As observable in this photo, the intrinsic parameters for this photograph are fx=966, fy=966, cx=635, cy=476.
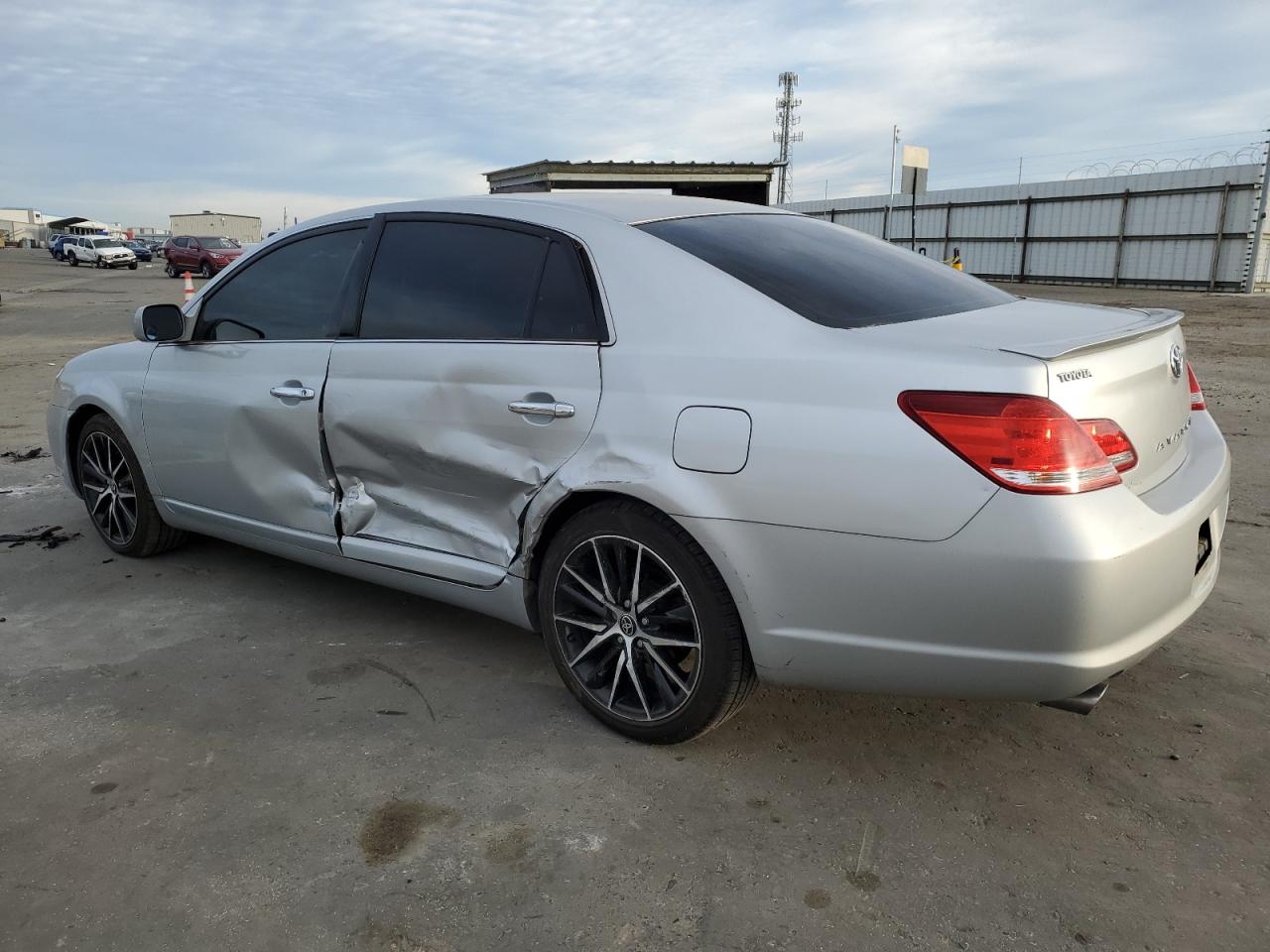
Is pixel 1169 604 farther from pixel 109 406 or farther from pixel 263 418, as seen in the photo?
pixel 109 406

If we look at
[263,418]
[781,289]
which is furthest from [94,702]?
[781,289]

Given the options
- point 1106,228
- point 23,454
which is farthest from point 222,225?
point 23,454

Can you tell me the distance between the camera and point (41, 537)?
190 inches

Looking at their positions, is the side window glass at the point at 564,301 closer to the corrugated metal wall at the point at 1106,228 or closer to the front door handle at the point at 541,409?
the front door handle at the point at 541,409

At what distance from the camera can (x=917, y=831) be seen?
239 cm

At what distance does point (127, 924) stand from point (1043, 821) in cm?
215

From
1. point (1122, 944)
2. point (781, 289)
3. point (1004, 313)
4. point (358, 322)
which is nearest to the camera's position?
point (1122, 944)

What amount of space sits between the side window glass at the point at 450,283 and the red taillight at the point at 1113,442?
1.60 meters

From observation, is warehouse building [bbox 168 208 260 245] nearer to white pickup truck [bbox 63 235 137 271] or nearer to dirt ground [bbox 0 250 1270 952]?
white pickup truck [bbox 63 235 137 271]

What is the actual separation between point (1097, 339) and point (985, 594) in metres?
0.72

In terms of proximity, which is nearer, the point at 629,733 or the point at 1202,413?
the point at 629,733

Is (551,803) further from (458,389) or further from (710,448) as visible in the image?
(458,389)

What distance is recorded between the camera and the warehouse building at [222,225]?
69625 mm

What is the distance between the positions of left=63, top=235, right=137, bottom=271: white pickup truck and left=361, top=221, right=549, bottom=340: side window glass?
50.5 meters
